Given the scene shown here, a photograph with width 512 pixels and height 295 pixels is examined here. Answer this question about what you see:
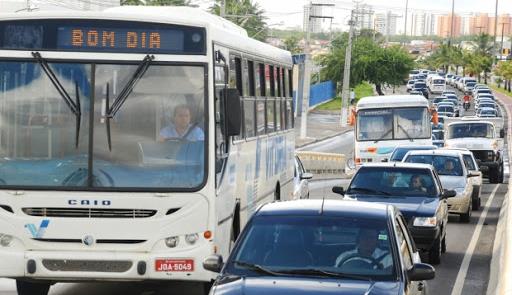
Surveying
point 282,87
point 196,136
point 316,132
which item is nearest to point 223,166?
point 196,136

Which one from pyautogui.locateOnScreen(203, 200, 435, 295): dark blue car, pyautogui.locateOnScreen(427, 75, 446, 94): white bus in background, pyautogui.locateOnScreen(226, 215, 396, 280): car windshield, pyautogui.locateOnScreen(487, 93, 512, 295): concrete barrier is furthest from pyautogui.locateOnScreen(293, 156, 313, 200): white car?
pyautogui.locateOnScreen(427, 75, 446, 94): white bus in background

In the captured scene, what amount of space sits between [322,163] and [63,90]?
120ft

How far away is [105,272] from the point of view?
12008 millimetres

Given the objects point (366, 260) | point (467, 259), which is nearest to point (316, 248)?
point (366, 260)

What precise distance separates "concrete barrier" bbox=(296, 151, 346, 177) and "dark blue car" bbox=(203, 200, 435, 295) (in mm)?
37133

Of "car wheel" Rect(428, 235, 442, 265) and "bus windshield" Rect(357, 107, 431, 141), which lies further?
"bus windshield" Rect(357, 107, 431, 141)

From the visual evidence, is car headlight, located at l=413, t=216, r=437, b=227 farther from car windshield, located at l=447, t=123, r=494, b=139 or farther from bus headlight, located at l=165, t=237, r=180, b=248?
car windshield, located at l=447, t=123, r=494, b=139

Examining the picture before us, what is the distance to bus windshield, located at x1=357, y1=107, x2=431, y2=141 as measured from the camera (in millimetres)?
36219

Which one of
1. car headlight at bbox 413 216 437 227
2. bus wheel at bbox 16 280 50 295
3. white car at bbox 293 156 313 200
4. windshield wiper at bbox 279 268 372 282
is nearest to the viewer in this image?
windshield wiper at bbox 279 268 372 282

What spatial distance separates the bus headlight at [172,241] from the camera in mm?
12070

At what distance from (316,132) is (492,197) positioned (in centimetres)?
4667

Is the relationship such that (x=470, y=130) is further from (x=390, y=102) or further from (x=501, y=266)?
(x=501, y=266)

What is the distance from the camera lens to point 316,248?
9422mm

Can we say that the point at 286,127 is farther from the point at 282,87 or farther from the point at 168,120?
the point at 168,120
